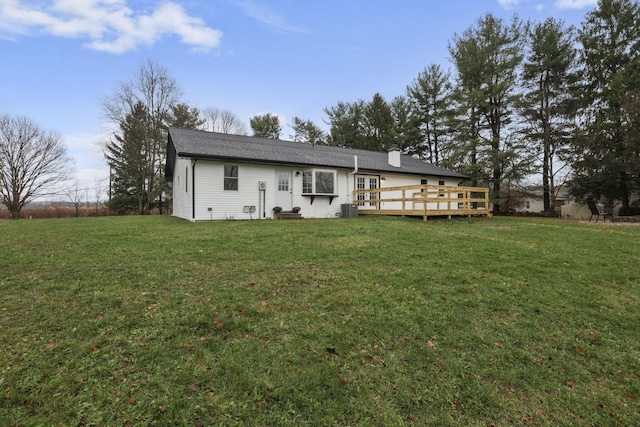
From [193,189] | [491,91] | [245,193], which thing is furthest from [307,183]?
[491,91]

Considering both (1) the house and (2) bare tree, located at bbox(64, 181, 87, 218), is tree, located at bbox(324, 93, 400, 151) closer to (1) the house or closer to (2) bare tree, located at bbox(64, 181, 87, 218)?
(1) the house

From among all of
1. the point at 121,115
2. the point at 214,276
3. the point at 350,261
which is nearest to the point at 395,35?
the point at 350,261

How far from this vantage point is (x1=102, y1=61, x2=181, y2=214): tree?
23719 mm

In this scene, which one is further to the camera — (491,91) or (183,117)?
(183,117)

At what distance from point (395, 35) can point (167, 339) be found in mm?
15787

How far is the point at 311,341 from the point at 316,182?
11.5m

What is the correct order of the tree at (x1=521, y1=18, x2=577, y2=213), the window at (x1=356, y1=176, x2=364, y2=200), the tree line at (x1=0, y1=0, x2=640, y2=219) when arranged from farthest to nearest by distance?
the tree at (x1=521, y1=18, x2=577, y2=213) → the tree line at (x1=0, y1=0, x2=640, y2=219) → the window at (x1=356, y1=176, x2=364, y2=200)

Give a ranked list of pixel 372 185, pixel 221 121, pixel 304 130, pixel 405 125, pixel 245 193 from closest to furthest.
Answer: pixel 245 193
pixel 372 185
pixel 405 125
pixel 221 121
pixel 304 130

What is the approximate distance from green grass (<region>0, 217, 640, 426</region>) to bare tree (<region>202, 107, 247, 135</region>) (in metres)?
27.2

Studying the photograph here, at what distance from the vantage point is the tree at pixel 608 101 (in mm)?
16531

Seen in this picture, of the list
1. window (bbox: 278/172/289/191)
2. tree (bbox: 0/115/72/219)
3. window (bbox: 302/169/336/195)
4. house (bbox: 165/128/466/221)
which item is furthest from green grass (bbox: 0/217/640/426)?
tree (bbox: 0/115/72/219)

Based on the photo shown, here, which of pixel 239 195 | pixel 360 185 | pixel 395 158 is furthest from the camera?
pixel 395 158

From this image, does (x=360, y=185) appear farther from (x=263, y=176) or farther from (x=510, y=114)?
(x=510, y=114)

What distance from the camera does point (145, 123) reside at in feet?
79.8
